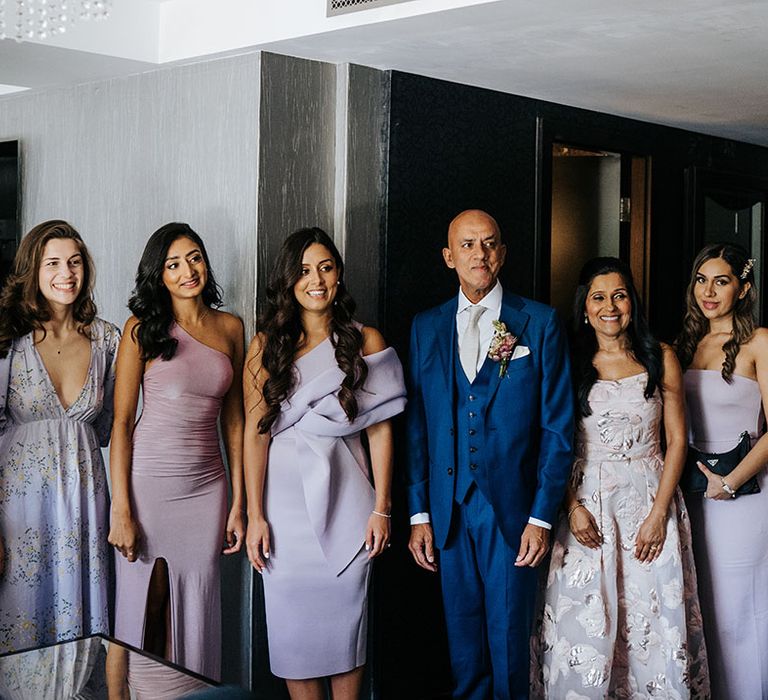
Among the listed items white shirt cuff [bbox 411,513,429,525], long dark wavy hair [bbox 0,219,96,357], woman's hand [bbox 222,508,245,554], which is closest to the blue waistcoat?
white shirt cuff [bbox 411,513,429,525]

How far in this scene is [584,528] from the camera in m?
3.87

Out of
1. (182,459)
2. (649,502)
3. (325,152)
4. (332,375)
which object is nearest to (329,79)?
(325,152)

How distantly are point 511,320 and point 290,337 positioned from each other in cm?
71

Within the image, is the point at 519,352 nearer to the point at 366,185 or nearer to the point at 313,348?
the point at 313,348

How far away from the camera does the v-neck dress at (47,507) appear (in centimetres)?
366

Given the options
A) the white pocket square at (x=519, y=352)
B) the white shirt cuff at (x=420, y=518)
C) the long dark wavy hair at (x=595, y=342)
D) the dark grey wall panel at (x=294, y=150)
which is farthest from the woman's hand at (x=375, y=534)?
the dark grey wall panel at (x=294, y=150)

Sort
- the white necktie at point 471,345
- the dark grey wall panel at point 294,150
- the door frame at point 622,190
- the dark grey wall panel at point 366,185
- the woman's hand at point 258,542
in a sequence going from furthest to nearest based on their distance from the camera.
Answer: the door frame at point 622,190, the dark grey wall panel at point 366,185, the dark grey wall panel at point 294,150, the white necktie at point 471,345, the woman's hand at point 258,542

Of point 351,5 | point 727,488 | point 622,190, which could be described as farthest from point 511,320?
point 622,190

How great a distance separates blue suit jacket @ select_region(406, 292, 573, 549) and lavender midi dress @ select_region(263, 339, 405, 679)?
0.19 meters

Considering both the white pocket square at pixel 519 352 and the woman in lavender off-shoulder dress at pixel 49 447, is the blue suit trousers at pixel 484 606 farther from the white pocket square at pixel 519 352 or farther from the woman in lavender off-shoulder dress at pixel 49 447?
the woman in lavender off-shoulder dress at pixel 49 447

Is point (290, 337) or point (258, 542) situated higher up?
point (290, 337)

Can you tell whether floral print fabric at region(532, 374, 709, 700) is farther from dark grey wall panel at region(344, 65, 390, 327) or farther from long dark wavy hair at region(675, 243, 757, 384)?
dark grey wall panel at region(344, 65, 390, 327)

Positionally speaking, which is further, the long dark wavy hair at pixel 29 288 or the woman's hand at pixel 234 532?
the woman's hand at pixel 234 532

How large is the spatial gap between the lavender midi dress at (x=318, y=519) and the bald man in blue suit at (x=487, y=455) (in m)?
0.22
